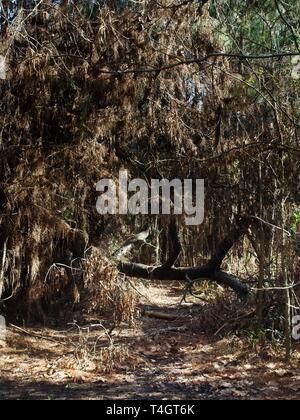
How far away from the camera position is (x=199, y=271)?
807cm

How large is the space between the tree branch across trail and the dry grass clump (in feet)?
4.44

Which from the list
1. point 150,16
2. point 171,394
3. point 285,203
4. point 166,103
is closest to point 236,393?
point 171,394

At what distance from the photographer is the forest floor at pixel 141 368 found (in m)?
5.04

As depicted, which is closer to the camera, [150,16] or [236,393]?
[236,393]

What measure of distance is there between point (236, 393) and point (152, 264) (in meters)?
3.95

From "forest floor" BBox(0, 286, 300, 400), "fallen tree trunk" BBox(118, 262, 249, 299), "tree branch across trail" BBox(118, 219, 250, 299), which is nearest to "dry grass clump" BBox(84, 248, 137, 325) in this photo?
"forest floor" BBox(0, 286, 300, 400)

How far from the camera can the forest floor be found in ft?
16.5

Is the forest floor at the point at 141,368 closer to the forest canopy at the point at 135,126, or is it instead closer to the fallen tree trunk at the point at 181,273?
the forest canopy at the point at 135,126

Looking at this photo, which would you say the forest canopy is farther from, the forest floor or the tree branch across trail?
the forest floor

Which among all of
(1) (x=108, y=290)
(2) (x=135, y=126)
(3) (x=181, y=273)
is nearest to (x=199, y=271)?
(3) (x=181, y=273)

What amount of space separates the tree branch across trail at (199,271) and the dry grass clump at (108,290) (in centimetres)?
135

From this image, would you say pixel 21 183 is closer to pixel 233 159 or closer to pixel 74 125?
pixel 74 125

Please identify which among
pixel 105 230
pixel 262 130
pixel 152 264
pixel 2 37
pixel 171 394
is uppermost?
pixel 2 37

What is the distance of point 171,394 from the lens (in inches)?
196
